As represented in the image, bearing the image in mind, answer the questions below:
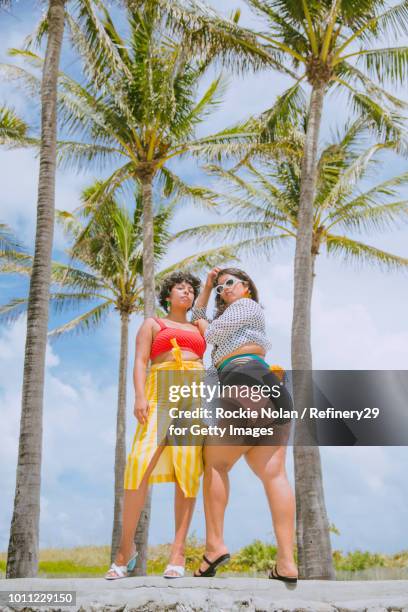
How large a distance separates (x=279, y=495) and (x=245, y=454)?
365 mm

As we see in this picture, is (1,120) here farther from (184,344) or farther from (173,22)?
(184,344)

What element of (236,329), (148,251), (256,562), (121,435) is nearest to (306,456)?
(148,251)

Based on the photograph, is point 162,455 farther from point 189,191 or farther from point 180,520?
point 189,191

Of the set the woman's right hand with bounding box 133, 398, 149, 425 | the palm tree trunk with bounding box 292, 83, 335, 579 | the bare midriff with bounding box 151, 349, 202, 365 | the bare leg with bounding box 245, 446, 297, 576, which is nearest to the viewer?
the bare leg with bounding box 245, 446, 297, 576

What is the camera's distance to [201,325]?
5.46 meters

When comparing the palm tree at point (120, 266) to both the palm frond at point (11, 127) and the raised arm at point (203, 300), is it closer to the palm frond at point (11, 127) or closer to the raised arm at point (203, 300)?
the palm frond at point (11, 127)

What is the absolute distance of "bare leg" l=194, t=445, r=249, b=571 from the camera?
4910 millimetres

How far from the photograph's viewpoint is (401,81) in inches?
653

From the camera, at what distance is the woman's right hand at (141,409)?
5.10 metres

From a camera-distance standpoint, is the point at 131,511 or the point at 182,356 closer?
the point at 131,511

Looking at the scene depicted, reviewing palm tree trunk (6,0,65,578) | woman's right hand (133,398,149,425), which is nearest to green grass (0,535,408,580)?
palm tree trunk (6,0,65,578)

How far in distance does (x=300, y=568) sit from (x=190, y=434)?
30.7 feet

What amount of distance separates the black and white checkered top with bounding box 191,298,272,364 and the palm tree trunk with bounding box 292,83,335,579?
258 inches

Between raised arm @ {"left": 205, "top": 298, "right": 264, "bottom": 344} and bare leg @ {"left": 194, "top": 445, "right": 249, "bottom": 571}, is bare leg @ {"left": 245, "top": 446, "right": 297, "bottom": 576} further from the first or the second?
raised arm @ {"left": 205, "top": 298, "right": 264, "bottom": 344}
